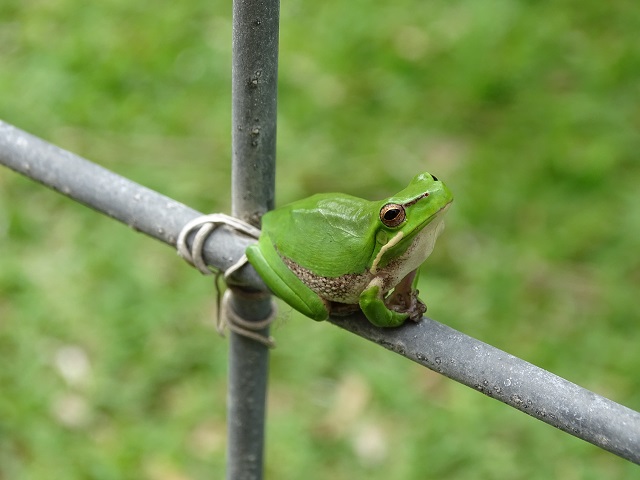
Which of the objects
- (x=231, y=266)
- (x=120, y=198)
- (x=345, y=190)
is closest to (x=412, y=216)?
(x=231, y=266)

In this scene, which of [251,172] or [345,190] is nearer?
[251,172]

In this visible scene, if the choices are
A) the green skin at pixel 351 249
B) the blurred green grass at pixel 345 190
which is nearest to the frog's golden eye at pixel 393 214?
the green skin at pixel 351 249

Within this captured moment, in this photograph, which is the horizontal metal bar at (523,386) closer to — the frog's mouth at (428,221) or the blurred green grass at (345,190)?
the frog's mouth at (428,221)

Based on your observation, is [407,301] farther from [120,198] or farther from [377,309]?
[120,198]

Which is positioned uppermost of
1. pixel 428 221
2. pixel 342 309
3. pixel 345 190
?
pixel 428 221

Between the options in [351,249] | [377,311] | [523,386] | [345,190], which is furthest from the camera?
[345,190]

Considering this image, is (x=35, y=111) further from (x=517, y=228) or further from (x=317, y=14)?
(x=517, y=228)

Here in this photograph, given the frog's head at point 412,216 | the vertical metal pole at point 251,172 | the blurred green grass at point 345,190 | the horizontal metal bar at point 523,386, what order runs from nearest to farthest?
the horizontal metal bar at point 523,386, the vertical metal pole at point 251,172, the frog's head at point 412,216, the blurred green grass at point 345,190

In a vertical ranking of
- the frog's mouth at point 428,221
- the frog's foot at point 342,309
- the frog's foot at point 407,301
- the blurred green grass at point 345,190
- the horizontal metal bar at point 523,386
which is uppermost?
the frog's mouth at point 428,221
